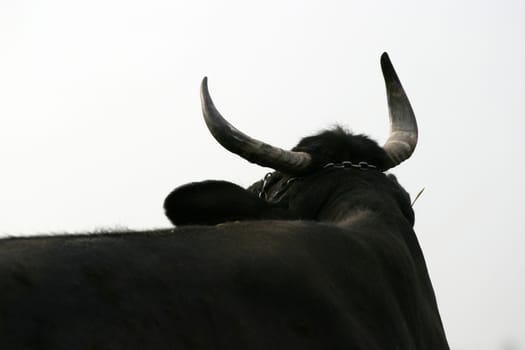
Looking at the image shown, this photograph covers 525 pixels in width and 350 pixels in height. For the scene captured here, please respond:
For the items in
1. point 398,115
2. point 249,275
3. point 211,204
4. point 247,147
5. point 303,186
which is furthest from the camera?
point 398,115

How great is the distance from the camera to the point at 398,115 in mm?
7500

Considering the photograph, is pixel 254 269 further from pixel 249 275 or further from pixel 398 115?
pixel 398 115

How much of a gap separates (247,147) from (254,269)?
1624 mm

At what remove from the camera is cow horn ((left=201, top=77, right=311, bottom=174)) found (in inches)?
248

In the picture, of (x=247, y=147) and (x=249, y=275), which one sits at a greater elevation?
(x=247, y=147)

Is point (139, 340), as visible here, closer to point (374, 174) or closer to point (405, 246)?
point (405, 246)

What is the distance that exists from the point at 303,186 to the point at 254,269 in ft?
5.79

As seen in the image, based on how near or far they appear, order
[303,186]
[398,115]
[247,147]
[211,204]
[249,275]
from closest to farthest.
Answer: [249,275]
[211,204]
[247,147]
[303,186]
[398,115]

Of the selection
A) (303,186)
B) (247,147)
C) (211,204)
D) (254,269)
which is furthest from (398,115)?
(254,269)

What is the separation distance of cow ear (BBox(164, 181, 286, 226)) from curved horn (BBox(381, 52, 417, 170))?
1384 millimetres

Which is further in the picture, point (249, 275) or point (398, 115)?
point (398, 115)

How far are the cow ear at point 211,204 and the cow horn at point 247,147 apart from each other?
37cm

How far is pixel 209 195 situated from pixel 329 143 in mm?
966

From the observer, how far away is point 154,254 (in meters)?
4.45
